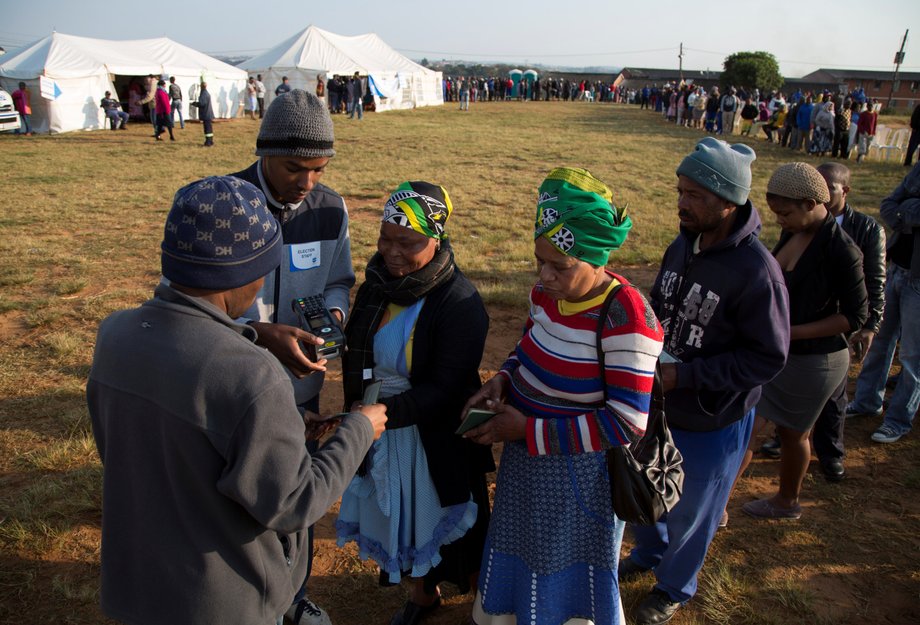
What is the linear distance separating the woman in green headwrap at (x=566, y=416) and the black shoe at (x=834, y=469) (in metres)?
2.52

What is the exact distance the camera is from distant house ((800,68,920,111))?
58.6 m

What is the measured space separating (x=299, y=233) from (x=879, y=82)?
83.2 m

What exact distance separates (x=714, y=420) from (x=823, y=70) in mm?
91542

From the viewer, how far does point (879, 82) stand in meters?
66.9

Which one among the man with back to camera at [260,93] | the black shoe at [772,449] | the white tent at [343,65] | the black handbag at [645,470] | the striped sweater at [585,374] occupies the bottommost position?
the black shoe at [772,449]

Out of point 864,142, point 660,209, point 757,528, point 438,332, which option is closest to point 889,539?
point 757,528

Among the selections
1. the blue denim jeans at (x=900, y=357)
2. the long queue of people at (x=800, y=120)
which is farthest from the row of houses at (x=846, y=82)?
the blue denim jeans at (x=900, y=357)

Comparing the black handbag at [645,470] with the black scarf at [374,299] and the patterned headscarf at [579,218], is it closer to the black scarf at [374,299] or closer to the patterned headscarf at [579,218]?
the patterned headscarf at [579,218]

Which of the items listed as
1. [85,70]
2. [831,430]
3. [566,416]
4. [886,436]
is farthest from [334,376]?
[85,70]

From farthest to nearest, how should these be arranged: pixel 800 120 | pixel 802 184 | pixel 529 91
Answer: pixel 529 91 → pixel 800 120 → pixel 802 184

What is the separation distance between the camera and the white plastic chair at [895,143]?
707 inches

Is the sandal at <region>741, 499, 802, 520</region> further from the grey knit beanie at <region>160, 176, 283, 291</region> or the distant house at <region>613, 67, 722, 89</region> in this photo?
the distant house at <region>613, 67, 722, 89</region>

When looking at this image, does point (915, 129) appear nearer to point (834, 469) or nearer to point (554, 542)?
point (834, 469)

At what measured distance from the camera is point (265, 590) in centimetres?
158
